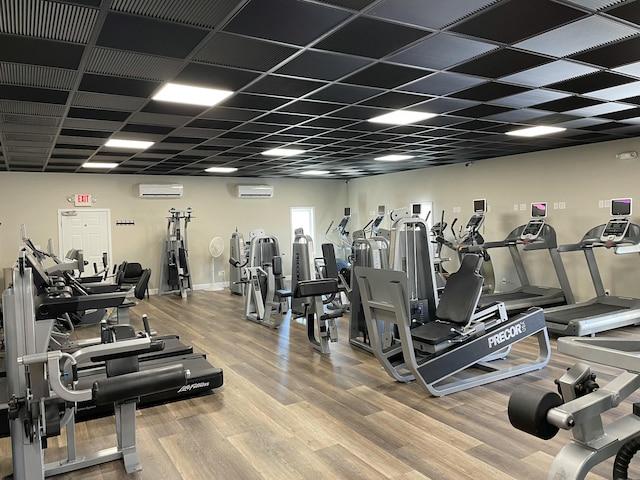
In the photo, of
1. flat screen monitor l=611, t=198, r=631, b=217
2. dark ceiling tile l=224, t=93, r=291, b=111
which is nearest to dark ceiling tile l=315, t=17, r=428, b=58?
dark ceiling tile l=224, t=93, r=291, b=111

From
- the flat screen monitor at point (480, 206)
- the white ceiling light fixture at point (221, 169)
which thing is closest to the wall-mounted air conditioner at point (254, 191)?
the white ceiling light fixture at point (221, 169)

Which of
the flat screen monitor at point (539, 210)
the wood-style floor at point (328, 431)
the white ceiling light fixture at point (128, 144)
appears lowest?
the wood-style floor at point (328, 431)

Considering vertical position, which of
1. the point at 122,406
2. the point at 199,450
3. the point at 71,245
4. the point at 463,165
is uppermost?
the point at 463,165

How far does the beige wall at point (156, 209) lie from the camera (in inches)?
336

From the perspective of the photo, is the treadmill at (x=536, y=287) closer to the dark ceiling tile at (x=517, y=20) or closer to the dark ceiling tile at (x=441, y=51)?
the dark ceiling tile at (x=441, y=51)

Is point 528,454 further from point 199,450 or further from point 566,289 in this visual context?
point 566,289

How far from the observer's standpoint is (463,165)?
352 inches

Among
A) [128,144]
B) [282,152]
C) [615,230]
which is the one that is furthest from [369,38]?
[615,230]

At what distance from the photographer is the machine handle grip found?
2.17 metres

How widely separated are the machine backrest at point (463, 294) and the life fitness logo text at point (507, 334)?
0.26 meters

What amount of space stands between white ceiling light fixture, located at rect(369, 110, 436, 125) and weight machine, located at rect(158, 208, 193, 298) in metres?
5.25

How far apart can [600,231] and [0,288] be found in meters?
9.65

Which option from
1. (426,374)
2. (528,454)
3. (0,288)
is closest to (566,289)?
(426,374)

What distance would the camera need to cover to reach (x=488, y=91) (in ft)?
13.4
